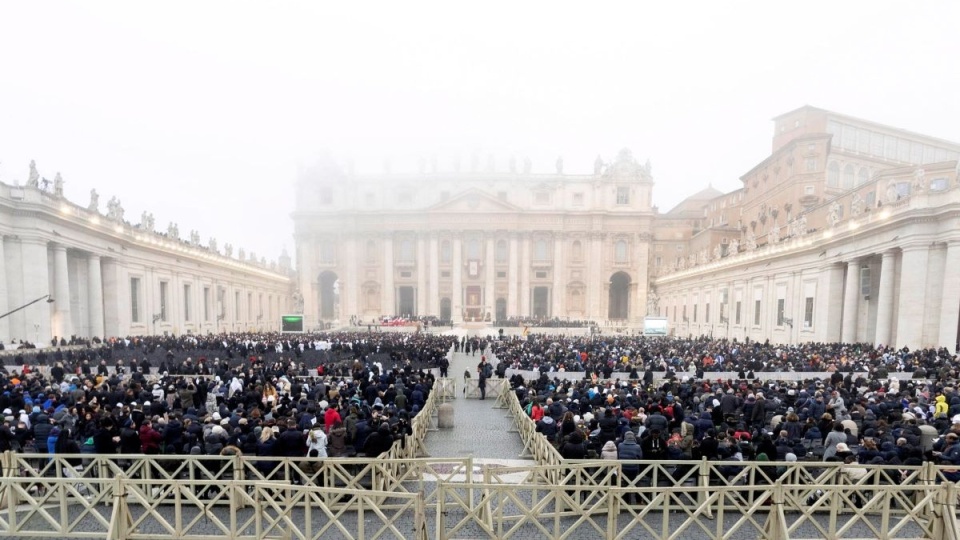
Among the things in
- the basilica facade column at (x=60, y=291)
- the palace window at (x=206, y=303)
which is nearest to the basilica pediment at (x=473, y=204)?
the palace window at (x=206, y=303)

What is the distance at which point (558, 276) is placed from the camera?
6656 centimetres

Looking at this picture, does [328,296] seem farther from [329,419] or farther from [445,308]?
[329,419]

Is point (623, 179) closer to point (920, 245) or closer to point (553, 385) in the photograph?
point (920, 245)

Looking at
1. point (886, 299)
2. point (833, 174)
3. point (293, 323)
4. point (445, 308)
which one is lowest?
point (445, 308)

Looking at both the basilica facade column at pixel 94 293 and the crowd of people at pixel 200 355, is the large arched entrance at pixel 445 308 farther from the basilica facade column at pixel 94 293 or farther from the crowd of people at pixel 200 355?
the basilica facade column at pixel 94 293

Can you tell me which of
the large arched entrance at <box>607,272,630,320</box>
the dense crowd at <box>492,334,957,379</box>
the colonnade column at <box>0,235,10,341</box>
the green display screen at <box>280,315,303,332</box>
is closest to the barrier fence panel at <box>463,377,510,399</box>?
the dense crowd at <box>492,334,957,379</box>

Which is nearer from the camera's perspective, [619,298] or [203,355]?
[203,355]

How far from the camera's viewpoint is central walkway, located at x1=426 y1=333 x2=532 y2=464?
11.2 meters

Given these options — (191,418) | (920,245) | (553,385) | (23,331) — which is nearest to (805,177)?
(920,245)

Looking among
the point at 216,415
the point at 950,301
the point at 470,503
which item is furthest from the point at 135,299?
the point at 950,301

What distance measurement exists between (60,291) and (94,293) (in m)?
4.12

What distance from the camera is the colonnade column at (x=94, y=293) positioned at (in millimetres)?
32781

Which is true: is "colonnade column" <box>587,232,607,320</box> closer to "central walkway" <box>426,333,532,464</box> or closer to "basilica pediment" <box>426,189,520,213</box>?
"basilica pediment" <box>426,189,520,213</box>

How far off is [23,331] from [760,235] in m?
60.8
